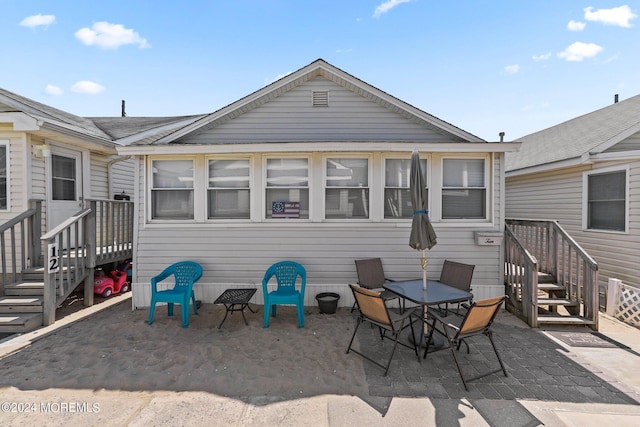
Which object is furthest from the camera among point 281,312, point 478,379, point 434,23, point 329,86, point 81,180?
point 434,23

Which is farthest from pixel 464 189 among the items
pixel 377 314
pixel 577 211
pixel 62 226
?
pixel 62 226

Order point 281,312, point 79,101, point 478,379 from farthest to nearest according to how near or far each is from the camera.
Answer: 1. point 79,101
2. point 281,312
3. point 478,379

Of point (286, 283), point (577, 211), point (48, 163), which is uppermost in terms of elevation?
point (48, 163)

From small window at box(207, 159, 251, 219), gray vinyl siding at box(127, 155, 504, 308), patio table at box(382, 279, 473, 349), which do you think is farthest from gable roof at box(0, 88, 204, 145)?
patio table at box(382, 279, 473, 349)

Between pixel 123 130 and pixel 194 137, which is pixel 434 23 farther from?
pixel 123 130

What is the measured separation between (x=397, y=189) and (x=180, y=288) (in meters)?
4.80

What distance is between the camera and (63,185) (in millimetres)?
6664

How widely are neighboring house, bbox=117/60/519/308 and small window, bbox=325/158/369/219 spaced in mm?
21

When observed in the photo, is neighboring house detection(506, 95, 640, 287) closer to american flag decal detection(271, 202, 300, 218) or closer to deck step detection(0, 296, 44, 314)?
american flag decal detection(271, 202, 300, 218)

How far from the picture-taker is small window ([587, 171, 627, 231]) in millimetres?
6472

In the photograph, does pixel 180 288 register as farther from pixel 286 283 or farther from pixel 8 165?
pixel 8 165

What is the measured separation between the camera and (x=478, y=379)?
3.37 meters

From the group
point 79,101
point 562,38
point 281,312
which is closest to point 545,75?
point 562,38

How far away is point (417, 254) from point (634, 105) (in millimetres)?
9105
